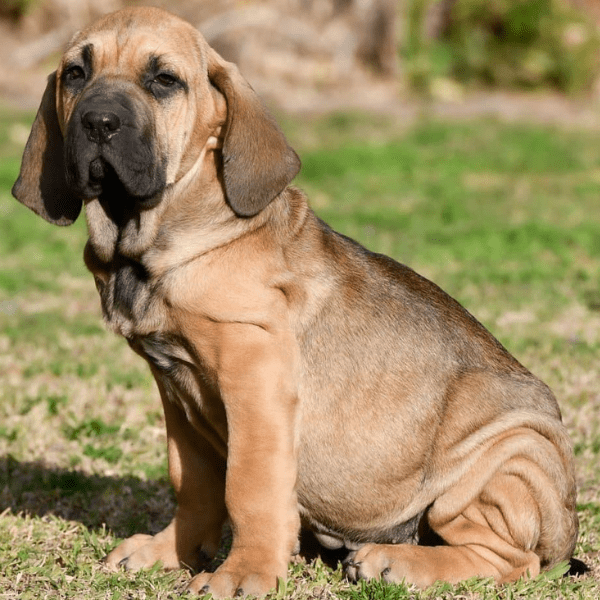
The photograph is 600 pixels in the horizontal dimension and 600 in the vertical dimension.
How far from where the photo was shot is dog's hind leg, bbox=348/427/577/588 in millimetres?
4234

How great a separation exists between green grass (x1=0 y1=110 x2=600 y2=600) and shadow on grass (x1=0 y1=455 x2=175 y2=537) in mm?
12

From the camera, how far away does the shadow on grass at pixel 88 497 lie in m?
5.03

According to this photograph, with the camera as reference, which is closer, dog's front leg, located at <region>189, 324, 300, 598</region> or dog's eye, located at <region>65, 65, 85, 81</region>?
dog's front leg, located at <region>189, 324, 300, 598</region>

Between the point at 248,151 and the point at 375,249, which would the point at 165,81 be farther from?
the point at 375,249

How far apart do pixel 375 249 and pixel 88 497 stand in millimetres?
5873

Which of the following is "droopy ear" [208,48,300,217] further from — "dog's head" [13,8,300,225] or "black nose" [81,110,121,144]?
"black nose" [81,110,121,144]

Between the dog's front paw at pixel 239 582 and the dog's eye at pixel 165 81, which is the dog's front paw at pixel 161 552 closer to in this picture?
the dog's front paw at pixel 239 582

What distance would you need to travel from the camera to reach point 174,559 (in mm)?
4523

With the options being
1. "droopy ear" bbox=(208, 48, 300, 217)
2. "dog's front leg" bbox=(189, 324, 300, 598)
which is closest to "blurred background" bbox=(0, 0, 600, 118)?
"droopy ear" bbox=(208, 48, 300, 217)

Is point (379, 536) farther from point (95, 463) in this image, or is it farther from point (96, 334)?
point (96, 334)

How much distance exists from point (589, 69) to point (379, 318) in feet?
55.9

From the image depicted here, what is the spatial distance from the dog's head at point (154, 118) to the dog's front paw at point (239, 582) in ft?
4.73

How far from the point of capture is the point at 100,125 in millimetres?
3949

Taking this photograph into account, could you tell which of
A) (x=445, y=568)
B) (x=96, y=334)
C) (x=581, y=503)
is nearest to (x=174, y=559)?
(x=445, y=568)
